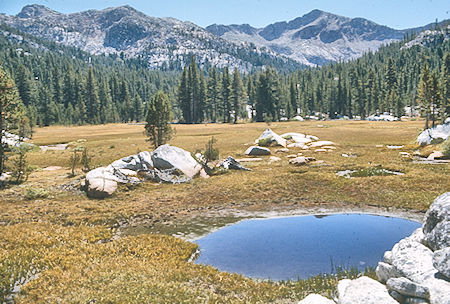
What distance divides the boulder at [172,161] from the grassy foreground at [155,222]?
1.83 meters

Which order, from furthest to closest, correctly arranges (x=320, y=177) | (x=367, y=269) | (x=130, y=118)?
(x=130, y=118) → (x=320, y=177) → (x=367, y=269)

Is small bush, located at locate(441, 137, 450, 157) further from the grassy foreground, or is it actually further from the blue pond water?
the blue pond water

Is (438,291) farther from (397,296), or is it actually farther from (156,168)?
(156,168)

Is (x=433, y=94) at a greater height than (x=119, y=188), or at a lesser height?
greater

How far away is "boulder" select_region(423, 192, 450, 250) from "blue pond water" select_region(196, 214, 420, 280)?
2899 millimetres

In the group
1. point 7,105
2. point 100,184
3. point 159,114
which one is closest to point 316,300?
point 100,184

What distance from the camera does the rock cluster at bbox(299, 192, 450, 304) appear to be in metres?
8.66

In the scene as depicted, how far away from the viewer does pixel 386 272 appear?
33.8 ft

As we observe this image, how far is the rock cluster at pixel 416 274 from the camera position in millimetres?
8664

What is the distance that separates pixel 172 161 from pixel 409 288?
23.5m

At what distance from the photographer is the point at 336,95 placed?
15462cm

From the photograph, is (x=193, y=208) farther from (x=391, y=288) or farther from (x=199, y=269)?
(x=391, y=288)

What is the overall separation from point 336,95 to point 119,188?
14662 cm

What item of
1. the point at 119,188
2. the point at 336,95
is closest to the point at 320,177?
the point at 119,188
